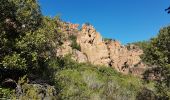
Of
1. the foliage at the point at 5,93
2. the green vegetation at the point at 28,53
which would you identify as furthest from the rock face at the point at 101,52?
the foliage at the point at 5,93

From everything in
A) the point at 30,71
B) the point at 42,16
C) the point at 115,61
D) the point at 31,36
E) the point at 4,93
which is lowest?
the point at 4,93

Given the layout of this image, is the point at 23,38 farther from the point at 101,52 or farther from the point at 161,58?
the point at 101,52

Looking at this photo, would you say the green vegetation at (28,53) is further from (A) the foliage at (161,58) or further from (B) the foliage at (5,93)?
(A) the foliage at (161,58)

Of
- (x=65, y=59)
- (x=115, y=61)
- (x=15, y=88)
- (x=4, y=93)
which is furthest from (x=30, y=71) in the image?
(x=115, y=61)

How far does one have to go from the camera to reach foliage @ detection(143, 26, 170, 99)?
124 feet

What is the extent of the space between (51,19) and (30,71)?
3.62 meters

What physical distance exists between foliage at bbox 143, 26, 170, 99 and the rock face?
3712 inches

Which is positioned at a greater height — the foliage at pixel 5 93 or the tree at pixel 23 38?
the tree at pixel 23 38

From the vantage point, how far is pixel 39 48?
2055 cm

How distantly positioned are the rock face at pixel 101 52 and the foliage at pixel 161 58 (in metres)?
94.3

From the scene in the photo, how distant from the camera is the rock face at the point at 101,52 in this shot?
468 ft

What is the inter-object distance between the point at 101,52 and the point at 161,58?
110 m

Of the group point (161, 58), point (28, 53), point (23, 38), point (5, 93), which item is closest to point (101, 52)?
point (161, 58)

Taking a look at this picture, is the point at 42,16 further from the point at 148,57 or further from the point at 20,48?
the point at 148,57
